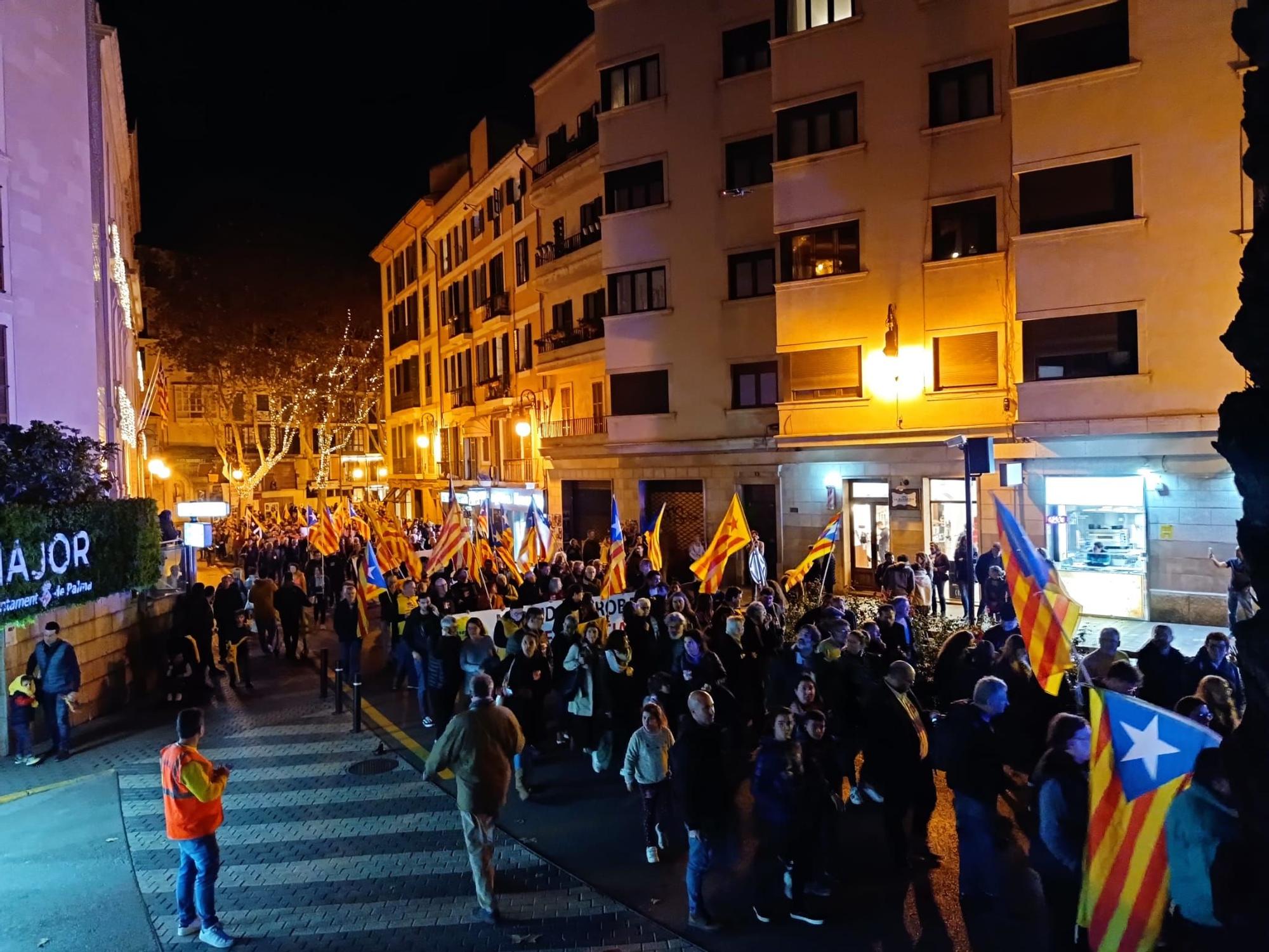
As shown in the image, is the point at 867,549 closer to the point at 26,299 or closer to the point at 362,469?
the point at 26,299

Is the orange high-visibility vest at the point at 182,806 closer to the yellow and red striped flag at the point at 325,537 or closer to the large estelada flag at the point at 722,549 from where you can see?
the large estelada flag at the point at 722,549

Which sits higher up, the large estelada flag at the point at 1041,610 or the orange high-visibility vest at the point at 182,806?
the large estelada flag at the point at 1041,610

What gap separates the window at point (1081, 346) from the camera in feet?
62.8

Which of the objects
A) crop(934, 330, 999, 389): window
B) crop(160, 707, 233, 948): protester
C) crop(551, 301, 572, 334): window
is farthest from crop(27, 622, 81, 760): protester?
crop(551, 301, 572, 334): window

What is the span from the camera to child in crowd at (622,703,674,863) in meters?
8.13

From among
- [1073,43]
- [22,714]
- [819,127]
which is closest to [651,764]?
[22,714]

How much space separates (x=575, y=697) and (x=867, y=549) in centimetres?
1402

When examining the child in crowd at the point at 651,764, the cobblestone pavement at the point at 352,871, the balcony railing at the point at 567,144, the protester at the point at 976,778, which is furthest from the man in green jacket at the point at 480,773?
the balcony railing at the point at 567,144

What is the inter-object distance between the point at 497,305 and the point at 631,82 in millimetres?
12650

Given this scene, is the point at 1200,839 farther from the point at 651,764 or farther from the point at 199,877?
the point at 199,877

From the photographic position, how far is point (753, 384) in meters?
26.0

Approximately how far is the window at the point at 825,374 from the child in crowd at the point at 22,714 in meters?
17.3

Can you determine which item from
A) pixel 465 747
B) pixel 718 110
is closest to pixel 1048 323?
pixel 718 110

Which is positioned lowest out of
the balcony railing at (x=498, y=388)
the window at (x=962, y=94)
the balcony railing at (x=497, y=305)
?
the balcony railing at (x=498, y=388)
